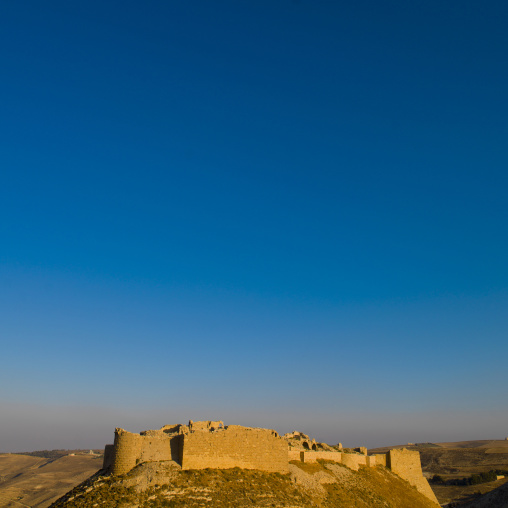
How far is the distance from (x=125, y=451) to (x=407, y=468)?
3874cm

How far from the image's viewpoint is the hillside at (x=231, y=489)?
33812 millimetres

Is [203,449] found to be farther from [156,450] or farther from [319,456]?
[319,456]

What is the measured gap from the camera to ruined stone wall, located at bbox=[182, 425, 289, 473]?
40.3 m

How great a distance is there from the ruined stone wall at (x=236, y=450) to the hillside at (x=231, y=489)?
86 centimetres

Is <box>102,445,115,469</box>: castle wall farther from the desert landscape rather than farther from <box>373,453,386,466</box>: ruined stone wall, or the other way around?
<box>373,453,386,466</box>: ruined stone wall

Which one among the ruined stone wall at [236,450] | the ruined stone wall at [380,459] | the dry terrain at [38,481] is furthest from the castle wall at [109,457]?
the dry terrain at [38,481]

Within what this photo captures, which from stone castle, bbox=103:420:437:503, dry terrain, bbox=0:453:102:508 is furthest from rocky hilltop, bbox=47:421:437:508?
dry terrain, bbox=0:453:102:508

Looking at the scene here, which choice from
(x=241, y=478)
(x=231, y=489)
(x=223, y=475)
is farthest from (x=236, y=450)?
(x=231, y=489)

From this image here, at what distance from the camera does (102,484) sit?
3644 cm

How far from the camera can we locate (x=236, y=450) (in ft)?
140

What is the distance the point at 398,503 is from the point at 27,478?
160018mm

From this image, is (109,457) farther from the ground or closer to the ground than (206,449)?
closer to the ground

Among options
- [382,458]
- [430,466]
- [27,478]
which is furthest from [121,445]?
[27,478]

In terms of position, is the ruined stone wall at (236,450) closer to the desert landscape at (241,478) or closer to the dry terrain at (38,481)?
the desert landscape at (241,478)
